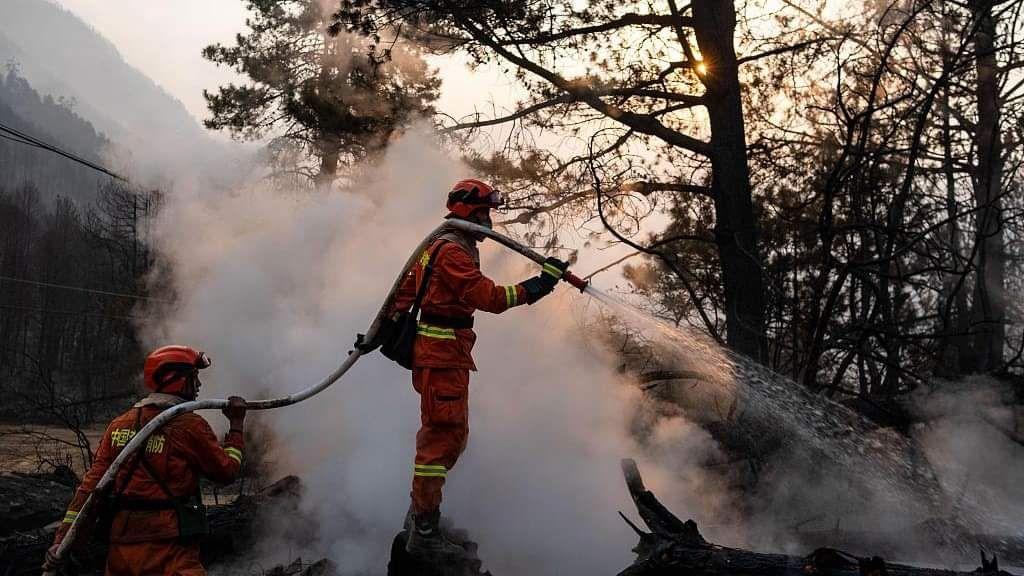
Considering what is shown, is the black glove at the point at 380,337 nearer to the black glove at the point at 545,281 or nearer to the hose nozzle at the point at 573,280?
the black glove at the point at 545,281

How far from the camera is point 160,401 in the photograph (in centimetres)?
368

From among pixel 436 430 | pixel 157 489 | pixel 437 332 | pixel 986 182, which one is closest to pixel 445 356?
pixel 437 332

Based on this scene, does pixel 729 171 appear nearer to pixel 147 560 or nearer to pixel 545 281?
pixel 545 281

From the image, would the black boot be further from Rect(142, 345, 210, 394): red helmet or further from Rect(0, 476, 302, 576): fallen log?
Rect(142, 345, 210, 394): red helmet

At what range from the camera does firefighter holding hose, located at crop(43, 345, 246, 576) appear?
138 inches

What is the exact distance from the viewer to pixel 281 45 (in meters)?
19.2

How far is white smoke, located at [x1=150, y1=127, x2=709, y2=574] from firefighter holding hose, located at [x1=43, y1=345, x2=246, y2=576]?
159cm

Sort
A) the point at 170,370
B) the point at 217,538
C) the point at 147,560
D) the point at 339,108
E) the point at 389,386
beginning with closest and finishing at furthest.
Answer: the point at 147,560 → the point at 170,370 → the point at 217,538 → the point at 389,386 → the point at 339,108

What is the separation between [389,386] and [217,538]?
5.59 feet

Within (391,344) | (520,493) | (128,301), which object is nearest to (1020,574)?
(520,493)

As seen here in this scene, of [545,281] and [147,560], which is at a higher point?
[545,281]

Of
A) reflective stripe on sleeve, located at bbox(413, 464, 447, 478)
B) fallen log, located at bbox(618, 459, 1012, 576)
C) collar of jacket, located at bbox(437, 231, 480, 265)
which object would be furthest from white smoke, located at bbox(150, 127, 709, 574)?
collar of jacket, located at bbox(437, 231, 480, 265)

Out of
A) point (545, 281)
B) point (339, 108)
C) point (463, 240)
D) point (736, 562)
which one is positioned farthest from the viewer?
point (339, 108)

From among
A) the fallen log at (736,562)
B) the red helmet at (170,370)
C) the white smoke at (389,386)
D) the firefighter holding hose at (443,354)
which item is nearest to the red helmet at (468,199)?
the firefighter holding hose at (443,354)
